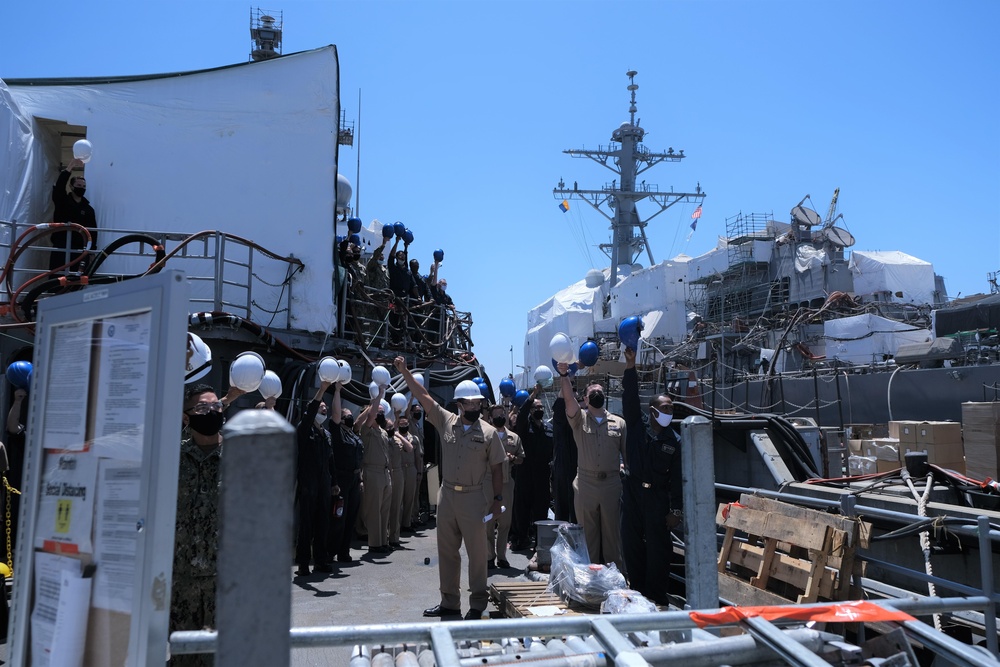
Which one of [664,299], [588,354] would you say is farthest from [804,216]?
[588,354]

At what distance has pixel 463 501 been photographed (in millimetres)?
6375

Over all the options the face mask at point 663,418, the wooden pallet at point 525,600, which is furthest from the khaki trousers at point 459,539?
the face mask at point 663,418

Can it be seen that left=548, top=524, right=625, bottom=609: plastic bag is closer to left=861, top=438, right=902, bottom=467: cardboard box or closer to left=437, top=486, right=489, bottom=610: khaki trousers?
left=437, top=486, right=489, bottom=610: khaki trousers

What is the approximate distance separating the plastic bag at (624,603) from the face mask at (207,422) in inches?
107

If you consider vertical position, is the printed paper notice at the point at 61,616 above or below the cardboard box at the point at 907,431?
below

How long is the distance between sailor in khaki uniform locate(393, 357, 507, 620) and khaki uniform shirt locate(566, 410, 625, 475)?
106 centimetres

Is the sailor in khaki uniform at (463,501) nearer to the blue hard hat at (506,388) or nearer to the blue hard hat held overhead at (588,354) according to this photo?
the blue hard hat held overhead at (588,354)

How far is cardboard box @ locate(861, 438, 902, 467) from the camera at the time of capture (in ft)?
35.0

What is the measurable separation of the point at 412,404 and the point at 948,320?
16.2 metres

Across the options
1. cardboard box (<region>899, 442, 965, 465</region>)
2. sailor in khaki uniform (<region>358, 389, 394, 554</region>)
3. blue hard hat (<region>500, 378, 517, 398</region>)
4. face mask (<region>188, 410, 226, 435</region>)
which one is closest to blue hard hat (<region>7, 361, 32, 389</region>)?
sailor in khaki uniform (<region>358, 389, 394, 554</region>)

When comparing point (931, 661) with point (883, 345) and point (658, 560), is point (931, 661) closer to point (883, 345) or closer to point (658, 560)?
point (658, 560)

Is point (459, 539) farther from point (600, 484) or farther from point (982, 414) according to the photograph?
point (982, 414)

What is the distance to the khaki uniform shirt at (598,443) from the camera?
720cm

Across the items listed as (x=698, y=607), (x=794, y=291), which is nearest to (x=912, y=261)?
(x=794, y=291)
